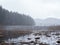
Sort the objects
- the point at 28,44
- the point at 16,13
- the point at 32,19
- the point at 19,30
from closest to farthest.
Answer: the point at 28,44, the point at 19,30, the point at 32,19, the point at 16,13

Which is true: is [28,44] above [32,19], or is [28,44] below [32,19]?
below

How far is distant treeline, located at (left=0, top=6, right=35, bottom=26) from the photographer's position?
6.45m

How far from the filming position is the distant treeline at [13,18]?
6.45m

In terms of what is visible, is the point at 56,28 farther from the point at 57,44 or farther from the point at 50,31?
the point at 57,44

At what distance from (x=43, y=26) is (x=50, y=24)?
0.32 m

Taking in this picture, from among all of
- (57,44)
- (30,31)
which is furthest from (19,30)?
(57,44)

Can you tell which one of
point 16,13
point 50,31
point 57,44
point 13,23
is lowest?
point 57,44

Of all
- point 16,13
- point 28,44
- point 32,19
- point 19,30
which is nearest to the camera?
point 28,44

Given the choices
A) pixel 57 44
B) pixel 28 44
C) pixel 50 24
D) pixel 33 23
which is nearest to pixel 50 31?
pixel 50 24

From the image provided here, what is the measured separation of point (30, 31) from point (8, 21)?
3.51 feet

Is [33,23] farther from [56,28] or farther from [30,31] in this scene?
[56,28]

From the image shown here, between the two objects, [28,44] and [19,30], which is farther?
[19,30]

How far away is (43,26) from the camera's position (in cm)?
661

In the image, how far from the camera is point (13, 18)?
6.97 m
